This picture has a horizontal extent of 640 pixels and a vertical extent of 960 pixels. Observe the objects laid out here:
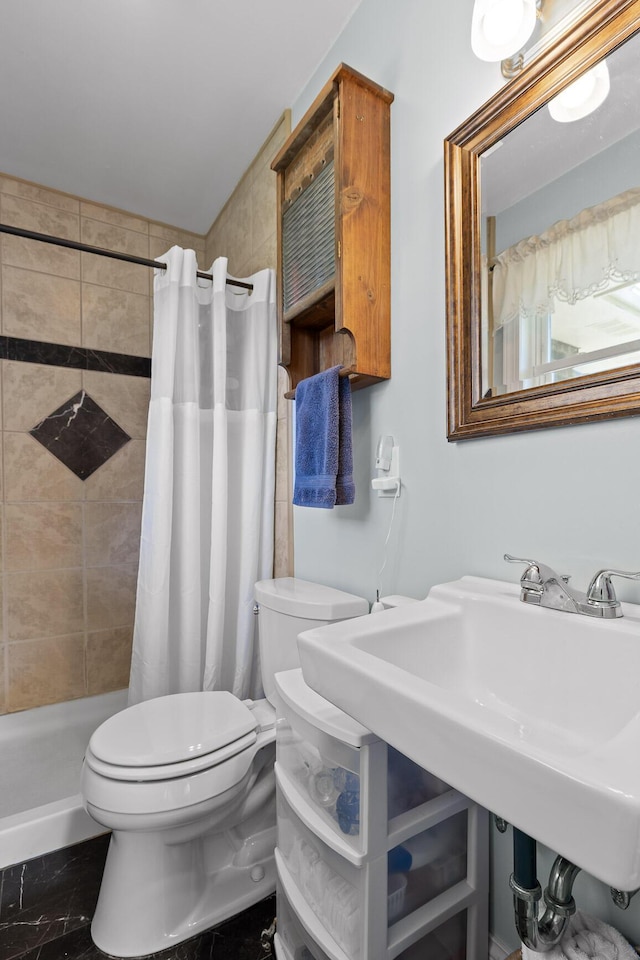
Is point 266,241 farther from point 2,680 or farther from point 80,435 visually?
point 2,680

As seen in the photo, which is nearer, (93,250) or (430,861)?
(430,861)

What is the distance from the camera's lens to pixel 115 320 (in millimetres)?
2326

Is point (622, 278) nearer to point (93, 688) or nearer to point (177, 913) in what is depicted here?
point (177, 913)

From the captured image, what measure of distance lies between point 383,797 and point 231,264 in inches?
85.4

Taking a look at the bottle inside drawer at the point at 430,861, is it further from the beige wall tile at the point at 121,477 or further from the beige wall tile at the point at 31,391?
the beige wall tile at the point at 31,391

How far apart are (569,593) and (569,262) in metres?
0.57

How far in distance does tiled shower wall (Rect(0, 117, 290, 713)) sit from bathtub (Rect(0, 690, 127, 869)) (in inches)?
2.8

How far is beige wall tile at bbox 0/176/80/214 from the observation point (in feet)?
6.91

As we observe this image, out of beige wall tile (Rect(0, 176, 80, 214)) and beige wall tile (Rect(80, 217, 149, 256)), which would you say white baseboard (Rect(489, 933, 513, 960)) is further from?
beige wall tile (Rect(0, 176, 80, 214))

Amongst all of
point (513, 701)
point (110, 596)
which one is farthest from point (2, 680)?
point (513, 701)

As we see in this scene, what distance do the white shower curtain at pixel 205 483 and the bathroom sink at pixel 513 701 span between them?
99 centimetres

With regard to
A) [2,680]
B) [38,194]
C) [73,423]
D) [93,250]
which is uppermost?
[38,194]

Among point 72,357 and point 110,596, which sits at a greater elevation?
point 72,357

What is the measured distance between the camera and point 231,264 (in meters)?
2.25
